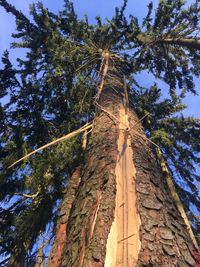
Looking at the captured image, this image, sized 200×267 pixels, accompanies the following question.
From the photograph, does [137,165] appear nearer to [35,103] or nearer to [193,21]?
[35,103]

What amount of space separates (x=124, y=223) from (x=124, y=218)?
0.05m

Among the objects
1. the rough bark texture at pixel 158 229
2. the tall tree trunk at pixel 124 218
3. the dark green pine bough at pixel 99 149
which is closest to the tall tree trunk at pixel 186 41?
the dark green pine bough at pixel 99 149

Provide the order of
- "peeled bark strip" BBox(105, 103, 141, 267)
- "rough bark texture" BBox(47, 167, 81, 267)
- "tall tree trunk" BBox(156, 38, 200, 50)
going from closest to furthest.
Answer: "peeled bark strip" BBox(105, 103, 141, 267), "rough bark texture" BBox(47, 167, 81, 267), "tall tree trunk" BBox(156, 38, 200, 50)

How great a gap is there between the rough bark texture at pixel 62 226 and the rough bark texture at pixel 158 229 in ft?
2.55

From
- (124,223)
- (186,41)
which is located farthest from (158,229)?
(186,41)

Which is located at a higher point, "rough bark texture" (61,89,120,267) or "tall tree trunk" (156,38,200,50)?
"tall tree trunk" (156,38,200,50)

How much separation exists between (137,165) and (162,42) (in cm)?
724

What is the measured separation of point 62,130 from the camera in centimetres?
671

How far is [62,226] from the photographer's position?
2867mm

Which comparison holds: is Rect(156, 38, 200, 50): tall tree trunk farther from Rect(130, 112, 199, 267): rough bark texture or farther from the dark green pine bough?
Rect(130, 112, 199, 267): rough bark texture

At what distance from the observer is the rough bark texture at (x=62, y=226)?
2486 millimetres

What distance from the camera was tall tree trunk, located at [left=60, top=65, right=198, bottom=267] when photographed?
192 centimetres

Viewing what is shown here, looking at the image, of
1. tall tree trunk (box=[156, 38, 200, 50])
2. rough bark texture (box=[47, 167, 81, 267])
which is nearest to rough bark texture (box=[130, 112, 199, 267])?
rough bark texture (box=[47, 167, 81, 267])

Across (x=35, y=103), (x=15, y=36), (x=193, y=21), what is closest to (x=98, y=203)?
(x=35, y=103)
